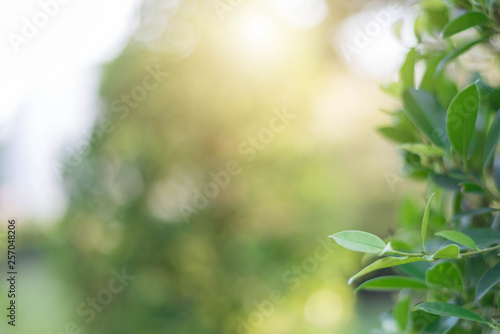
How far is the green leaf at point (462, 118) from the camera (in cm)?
53

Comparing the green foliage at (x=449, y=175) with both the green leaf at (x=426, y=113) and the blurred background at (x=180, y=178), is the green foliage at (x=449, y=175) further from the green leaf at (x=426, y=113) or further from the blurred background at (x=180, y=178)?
the blurred background at (x=180, y=178)

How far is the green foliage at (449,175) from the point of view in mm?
526

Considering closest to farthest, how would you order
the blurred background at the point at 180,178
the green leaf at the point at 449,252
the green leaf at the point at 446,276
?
the green leaf at the point at 449,252, the green leaf at the point at 446,276, the blurred background at the point at 180,178

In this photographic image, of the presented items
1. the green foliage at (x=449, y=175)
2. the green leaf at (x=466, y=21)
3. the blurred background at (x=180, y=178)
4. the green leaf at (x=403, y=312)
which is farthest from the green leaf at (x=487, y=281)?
the blurred background at (x=180, y=178)

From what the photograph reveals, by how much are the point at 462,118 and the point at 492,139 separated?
0.22 ft

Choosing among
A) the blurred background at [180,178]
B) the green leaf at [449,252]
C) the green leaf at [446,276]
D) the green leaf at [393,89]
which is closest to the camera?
the green leaf at [449,252]

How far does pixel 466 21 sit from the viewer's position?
1.91 feet

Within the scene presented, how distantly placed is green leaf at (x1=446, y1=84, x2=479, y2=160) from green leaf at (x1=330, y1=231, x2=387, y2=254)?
0.21 m

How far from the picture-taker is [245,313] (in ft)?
8.93

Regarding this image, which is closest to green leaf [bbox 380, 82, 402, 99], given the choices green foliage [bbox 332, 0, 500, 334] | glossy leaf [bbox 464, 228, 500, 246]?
green foliage [bbox 332, 0, 500, 334]

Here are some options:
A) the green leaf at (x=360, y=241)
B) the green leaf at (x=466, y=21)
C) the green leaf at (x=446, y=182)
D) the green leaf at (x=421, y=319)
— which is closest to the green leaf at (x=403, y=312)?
the green leaf at (x=421, y=319)

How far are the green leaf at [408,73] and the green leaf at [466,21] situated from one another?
65 mm

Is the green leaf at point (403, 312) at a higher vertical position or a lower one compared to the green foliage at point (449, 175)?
lower

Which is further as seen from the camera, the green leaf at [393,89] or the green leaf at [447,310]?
the green leaf at [393,89]
